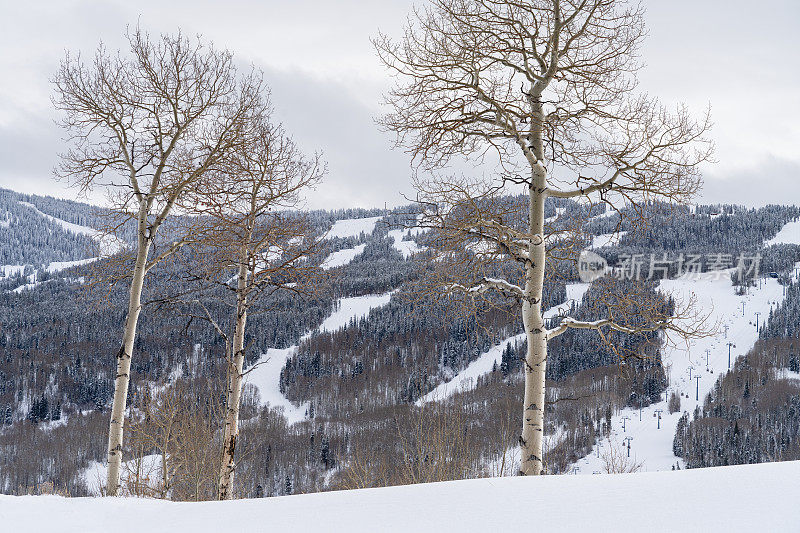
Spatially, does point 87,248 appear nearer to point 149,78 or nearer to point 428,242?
point 149,78

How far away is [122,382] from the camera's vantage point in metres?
8.17

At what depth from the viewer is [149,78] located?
859 cm

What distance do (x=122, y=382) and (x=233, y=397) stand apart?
183cm

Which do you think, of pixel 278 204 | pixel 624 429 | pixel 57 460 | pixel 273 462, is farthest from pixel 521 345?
pixel 278 204

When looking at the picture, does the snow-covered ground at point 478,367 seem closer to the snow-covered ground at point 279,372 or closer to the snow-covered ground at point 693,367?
the snow-covered ground at point 693,367

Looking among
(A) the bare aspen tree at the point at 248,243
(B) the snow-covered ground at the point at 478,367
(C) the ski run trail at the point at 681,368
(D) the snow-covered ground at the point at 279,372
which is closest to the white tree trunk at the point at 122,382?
(A) the bare aspen tree at the point at 248,243

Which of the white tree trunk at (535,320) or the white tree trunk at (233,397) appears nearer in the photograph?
the white tree trunk at (535,320)

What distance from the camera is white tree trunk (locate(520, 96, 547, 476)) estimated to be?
681 centimetres

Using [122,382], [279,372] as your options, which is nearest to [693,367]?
[279,372]

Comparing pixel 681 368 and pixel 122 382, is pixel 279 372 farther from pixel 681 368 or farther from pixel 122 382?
pixel 122 382

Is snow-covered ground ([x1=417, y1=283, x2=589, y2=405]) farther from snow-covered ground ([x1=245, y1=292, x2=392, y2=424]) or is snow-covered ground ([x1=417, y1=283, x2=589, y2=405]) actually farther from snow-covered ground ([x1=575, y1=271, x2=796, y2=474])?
snow-covered ground ([x1=245, y1=292, x2=392, y2=424])

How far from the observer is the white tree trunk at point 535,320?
681 cm

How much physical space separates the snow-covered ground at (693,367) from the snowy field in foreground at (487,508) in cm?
8852

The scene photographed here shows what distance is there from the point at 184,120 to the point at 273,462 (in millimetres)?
122207
